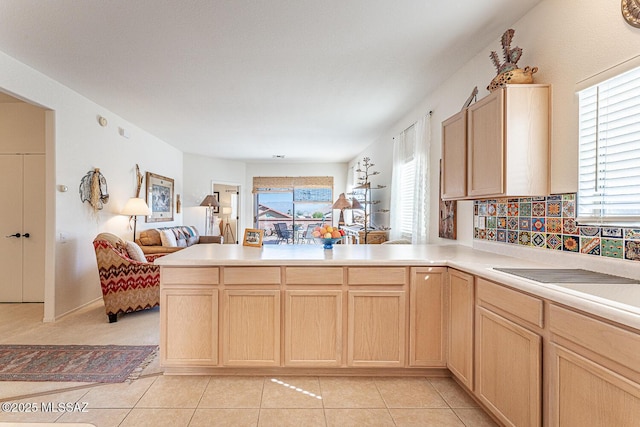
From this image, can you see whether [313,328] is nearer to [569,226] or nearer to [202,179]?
[569,226]

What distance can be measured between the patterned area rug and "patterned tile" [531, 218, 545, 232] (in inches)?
121

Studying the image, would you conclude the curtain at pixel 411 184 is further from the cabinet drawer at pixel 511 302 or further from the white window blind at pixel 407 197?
the cabinet drawer at pixel 511 302

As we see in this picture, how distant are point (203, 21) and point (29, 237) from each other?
3942 mm

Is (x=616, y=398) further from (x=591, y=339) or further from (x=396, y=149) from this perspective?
(x=396, y=149)

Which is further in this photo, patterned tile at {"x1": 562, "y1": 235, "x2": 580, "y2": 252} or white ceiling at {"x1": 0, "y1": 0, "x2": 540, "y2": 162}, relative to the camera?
white ceiling at {"x1": 0, "y1": 0, "x2": 540, "y2": 162}

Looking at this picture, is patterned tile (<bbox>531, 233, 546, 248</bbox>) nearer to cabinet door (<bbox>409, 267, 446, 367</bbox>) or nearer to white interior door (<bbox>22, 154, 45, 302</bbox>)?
cabinet door (<bbox>409, 267, 446, 367</bbox>)

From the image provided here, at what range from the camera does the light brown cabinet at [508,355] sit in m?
1.54

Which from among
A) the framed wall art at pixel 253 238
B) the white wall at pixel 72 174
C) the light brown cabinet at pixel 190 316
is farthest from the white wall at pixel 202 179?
the light brown cabinet at pixel 190 316

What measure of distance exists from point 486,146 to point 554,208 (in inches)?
22.5

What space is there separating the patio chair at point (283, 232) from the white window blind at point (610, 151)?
7862mm

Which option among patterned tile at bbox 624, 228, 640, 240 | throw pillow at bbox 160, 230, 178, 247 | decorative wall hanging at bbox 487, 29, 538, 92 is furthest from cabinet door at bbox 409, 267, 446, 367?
throw pillow at bbox 160, 230, 178, 247

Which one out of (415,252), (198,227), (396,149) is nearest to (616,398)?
(415,252)

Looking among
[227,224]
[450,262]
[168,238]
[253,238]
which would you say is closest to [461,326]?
[450,262]

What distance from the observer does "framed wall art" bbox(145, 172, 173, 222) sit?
6.00 m
